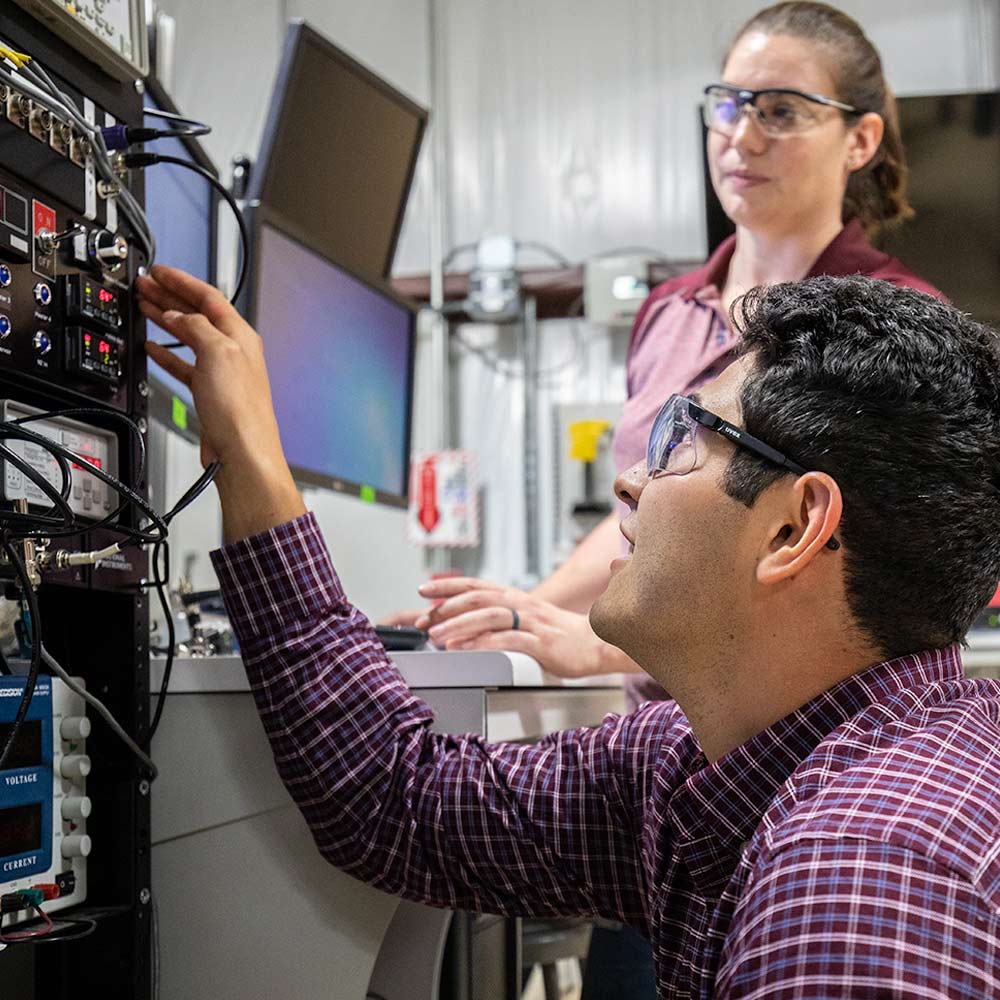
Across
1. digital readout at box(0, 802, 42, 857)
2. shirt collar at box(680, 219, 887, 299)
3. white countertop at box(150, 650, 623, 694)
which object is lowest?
digital readout at box(0, 802, 42, 857)

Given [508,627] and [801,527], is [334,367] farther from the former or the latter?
[801,527]

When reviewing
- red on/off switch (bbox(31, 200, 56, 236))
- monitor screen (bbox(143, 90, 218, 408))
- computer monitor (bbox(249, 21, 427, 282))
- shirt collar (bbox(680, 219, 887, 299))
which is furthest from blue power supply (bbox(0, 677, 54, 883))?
shirt collar (bbox(680, 219, 887, 299))

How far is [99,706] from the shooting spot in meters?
1.02

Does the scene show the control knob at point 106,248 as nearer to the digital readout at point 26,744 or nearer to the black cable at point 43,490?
the black cable at point 43,490

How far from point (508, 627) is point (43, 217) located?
0.70 meters

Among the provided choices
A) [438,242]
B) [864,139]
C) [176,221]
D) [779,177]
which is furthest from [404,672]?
[438,242]

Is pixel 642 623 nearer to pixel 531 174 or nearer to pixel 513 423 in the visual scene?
pixel 513 423

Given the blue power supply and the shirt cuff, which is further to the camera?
the shirt cuff

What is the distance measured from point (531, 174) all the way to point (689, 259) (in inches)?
20.4

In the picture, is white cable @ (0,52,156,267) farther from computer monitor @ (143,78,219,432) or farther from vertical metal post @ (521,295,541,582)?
vertical metal post @ (521,295,541,582)

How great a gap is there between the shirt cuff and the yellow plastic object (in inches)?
85.5

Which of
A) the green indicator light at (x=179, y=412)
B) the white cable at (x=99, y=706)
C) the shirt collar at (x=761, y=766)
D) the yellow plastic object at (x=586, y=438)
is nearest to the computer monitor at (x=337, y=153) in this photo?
the green indicator light at (x=179, y=412)

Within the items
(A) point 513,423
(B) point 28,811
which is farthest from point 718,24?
(B) point 28,811

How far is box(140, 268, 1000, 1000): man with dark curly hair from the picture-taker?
0.63m
